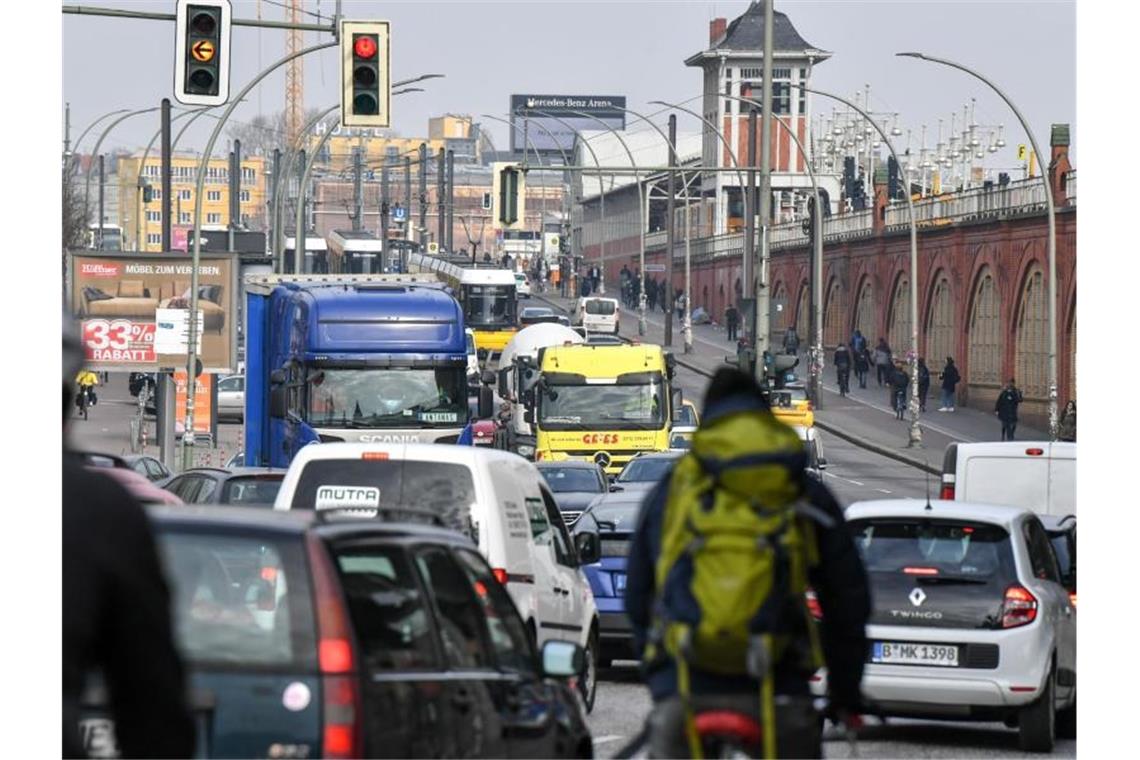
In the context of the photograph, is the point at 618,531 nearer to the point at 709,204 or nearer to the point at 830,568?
the point at 830,568

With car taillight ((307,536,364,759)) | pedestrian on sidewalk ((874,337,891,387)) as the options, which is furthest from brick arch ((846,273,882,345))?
car taillight ((307,536,364,759))

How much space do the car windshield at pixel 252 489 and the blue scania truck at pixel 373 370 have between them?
11373mm

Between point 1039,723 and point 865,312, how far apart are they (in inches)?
2863

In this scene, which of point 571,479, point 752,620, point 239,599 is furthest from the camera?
point 571,479

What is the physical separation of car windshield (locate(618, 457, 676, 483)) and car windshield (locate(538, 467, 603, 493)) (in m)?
1.17

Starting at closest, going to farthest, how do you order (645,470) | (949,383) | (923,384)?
1. (645,470)
2. (949,383)
3. (923,384)

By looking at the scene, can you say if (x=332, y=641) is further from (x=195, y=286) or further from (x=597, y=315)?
(x=597, y=315)

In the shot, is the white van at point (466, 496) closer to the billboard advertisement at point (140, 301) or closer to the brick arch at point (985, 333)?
the billboard advertisement at point (140, 301)

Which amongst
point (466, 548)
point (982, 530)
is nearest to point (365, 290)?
point (982, 530)

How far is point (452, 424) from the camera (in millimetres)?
32438

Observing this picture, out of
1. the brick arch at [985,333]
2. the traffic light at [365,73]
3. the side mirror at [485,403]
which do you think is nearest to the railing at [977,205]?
the brick arch at [985,333]

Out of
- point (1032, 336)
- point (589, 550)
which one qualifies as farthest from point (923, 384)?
point (589, 550)

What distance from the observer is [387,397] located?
32312 millimetres
